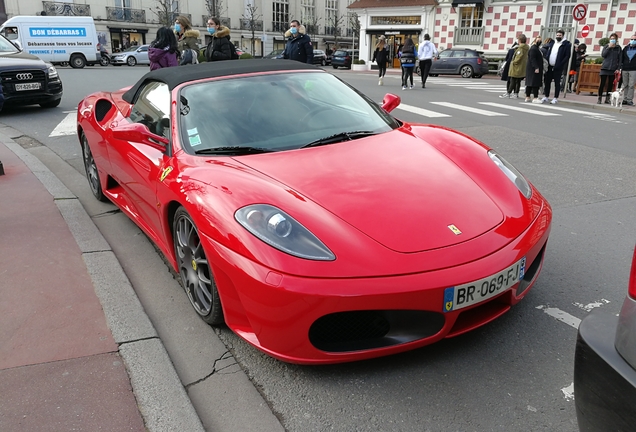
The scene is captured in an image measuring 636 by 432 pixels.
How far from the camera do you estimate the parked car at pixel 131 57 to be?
36281 mm

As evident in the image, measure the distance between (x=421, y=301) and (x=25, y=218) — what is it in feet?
11.8

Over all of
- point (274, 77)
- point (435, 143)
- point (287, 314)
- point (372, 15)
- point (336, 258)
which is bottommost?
point (287, 314)

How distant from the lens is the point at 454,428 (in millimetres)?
2086

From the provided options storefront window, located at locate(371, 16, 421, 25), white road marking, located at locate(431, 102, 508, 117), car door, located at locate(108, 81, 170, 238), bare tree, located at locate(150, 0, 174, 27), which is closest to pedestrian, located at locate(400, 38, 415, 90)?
white road marking, located at locate(431, 102, 508, 117)

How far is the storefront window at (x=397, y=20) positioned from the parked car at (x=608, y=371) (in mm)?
39141

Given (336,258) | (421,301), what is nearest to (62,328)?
(336,258)

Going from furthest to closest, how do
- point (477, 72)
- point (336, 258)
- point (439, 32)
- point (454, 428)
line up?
point (439, 32)
point (477, 72)
point (336, 258)
point (454, 428)

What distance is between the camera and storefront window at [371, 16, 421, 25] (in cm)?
3791

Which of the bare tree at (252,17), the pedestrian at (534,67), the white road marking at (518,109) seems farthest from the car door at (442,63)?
the bare tree at (252,17)

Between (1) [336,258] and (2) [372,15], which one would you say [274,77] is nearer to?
(1) [336,258]

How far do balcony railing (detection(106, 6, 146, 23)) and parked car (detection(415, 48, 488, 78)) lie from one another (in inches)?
1345

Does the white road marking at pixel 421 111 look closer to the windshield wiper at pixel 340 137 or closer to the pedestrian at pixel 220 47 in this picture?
the pedestrian at pixel 220 47

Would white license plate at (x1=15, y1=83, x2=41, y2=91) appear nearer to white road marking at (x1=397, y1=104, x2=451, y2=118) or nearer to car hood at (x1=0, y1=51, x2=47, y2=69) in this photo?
car hood at (x1=0, y1=51, x2=47, y2=69)

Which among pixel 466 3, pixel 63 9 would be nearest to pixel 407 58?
pixel 466 3
